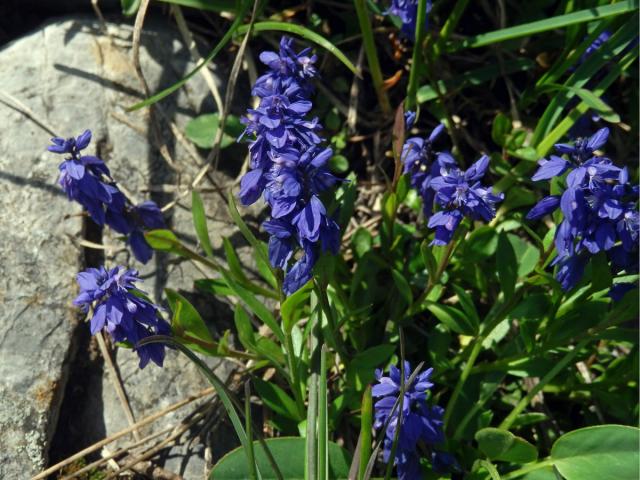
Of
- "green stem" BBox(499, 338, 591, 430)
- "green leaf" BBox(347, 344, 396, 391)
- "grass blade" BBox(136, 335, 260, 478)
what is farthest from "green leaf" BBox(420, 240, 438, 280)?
"grass blade" BBox(136, 335, 260, 478)

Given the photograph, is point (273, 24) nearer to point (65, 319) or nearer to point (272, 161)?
point (272, 161)

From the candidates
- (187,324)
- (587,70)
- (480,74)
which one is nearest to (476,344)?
(187,324)

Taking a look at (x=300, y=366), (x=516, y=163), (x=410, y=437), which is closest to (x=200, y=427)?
(x=300, y=366)

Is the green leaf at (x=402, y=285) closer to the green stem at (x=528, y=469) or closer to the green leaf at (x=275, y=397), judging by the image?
the green leaf at (x=275, y=397)

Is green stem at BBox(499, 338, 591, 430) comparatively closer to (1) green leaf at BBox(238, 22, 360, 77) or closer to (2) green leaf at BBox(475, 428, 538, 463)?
(2) green leaf at BBox(475, 428, 538, 463)

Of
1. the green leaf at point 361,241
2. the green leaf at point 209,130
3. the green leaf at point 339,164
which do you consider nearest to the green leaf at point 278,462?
the green leaf at point 361,241

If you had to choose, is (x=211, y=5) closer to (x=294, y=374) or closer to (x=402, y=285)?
(x=402, y=285)
